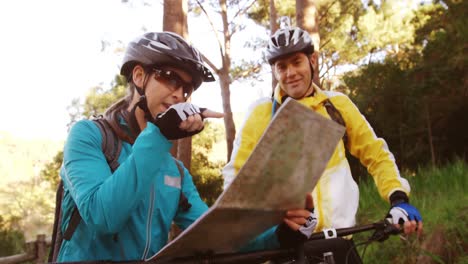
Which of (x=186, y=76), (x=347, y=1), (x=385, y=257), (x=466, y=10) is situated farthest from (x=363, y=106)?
(x=347, y=1)

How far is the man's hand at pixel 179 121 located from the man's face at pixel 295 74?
5.42ft

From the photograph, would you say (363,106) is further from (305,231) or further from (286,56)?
(305,231)

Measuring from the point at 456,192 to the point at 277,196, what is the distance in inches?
241

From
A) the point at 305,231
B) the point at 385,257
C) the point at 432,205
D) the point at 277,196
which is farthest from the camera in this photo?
the point at 432,205

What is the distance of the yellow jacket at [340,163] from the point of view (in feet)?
9.04

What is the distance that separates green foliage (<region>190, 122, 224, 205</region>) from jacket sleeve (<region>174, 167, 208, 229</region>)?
16340mm

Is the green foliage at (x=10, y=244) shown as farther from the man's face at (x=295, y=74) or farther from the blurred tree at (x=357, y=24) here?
the blurred tree at (x=357, y=24)

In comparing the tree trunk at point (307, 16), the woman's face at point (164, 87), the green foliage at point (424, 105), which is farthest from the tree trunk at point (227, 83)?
the woman's face at point (164, 87)

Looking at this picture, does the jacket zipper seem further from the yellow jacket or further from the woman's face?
the yellow jacket

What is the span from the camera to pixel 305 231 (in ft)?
5.83

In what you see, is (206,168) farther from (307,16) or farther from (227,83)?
(307,16)

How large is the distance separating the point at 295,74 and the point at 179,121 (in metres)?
1.78

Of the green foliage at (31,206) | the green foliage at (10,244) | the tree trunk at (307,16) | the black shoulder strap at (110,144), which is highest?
the tree trunk at (307,16)

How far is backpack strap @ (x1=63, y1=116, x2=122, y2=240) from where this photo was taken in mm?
1783
